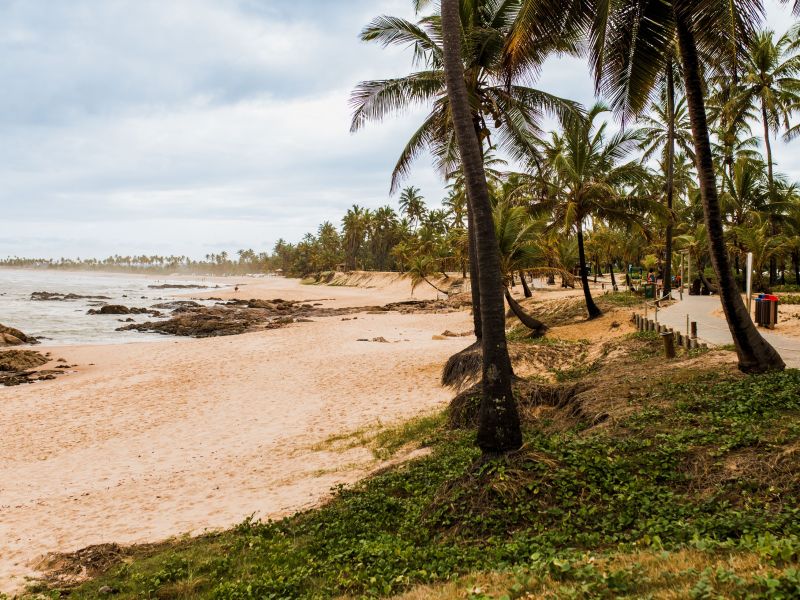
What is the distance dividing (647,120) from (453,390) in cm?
2126

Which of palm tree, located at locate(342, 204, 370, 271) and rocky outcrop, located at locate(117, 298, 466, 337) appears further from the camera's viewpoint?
palm tree, located at locate(342, 204, 370, 271)

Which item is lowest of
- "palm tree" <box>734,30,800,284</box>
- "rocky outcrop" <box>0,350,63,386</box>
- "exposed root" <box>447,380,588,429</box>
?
"rocky outcrop" <box>0,350,63,386</box>

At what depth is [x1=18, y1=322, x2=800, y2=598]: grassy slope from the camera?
12.3ft

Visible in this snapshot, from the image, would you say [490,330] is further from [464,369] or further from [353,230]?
[353,230]

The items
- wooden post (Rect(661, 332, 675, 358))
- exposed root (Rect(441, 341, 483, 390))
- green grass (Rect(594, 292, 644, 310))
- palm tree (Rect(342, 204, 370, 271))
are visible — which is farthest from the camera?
palm tree (Rect(342, 204, 370, 271))

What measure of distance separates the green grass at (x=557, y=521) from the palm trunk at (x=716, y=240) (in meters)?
0.82

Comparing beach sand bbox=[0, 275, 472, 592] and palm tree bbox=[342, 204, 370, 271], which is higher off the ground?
palm tree bbox=[342, 204, 370, 271]

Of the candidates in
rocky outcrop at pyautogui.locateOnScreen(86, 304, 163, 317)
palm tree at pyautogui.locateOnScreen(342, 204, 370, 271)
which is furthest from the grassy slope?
palm tree at pyautogui.locateOnScreen(342, 204, 370, 271)

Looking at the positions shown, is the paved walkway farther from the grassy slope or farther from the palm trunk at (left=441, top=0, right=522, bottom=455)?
the palm trunk at (left=441, top=0, right=522, bottom=455)

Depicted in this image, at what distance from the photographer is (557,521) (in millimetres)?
5223

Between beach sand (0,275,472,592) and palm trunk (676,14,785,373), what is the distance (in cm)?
647

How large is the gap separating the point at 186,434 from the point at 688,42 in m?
12.5

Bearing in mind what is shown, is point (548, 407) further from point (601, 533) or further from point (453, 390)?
point (601, 533)

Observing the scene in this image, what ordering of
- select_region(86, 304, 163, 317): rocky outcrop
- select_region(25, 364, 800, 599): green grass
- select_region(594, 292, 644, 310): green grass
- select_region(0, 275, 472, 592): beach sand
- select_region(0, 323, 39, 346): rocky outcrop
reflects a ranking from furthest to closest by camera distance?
select_region(86, 304, 163, 317): rocky outcrop, select_region(0, 323, 39, 346): rocky outcrop, select_region(594, 292, 644, 310): green grass, select_region(0, 275, 472, 592): beach sand, select_region(25, 364, 800, 599): green grass
